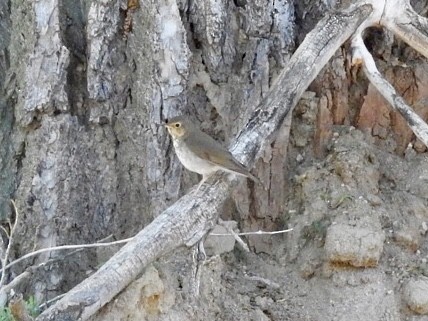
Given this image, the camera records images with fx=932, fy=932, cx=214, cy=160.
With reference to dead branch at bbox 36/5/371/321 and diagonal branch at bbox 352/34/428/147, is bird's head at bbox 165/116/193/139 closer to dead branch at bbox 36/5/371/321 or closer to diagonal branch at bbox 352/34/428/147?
dead branch at bbox 36/5/371/321

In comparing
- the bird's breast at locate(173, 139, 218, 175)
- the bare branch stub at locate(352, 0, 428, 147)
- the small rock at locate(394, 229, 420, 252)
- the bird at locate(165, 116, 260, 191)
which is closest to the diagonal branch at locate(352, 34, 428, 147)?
the bare branch stub at locate(352, 0, 428, 147)

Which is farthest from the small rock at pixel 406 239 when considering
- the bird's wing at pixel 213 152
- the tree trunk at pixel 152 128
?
the bird's wing at pixel 213 152

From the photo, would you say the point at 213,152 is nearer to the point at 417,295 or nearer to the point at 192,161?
the point at 192,161

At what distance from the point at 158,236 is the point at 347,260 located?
1140 mm

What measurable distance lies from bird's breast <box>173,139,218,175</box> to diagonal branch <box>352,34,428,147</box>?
3.30 ft

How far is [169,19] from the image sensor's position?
4598 mm

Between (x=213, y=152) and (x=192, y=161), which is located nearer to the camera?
(x=213, y=152)

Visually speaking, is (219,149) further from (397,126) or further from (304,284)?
(397,126)

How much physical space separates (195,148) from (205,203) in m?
0.40

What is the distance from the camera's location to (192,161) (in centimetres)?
436

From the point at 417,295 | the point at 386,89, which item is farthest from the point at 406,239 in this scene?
the point at 386,89

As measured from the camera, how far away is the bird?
13.9ft

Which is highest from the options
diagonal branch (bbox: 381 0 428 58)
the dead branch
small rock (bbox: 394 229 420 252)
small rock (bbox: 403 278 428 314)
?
diagonal branch (bbox: 381 0 428 58)

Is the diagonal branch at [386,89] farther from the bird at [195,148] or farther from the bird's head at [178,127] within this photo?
the bird's head at [178,127]
